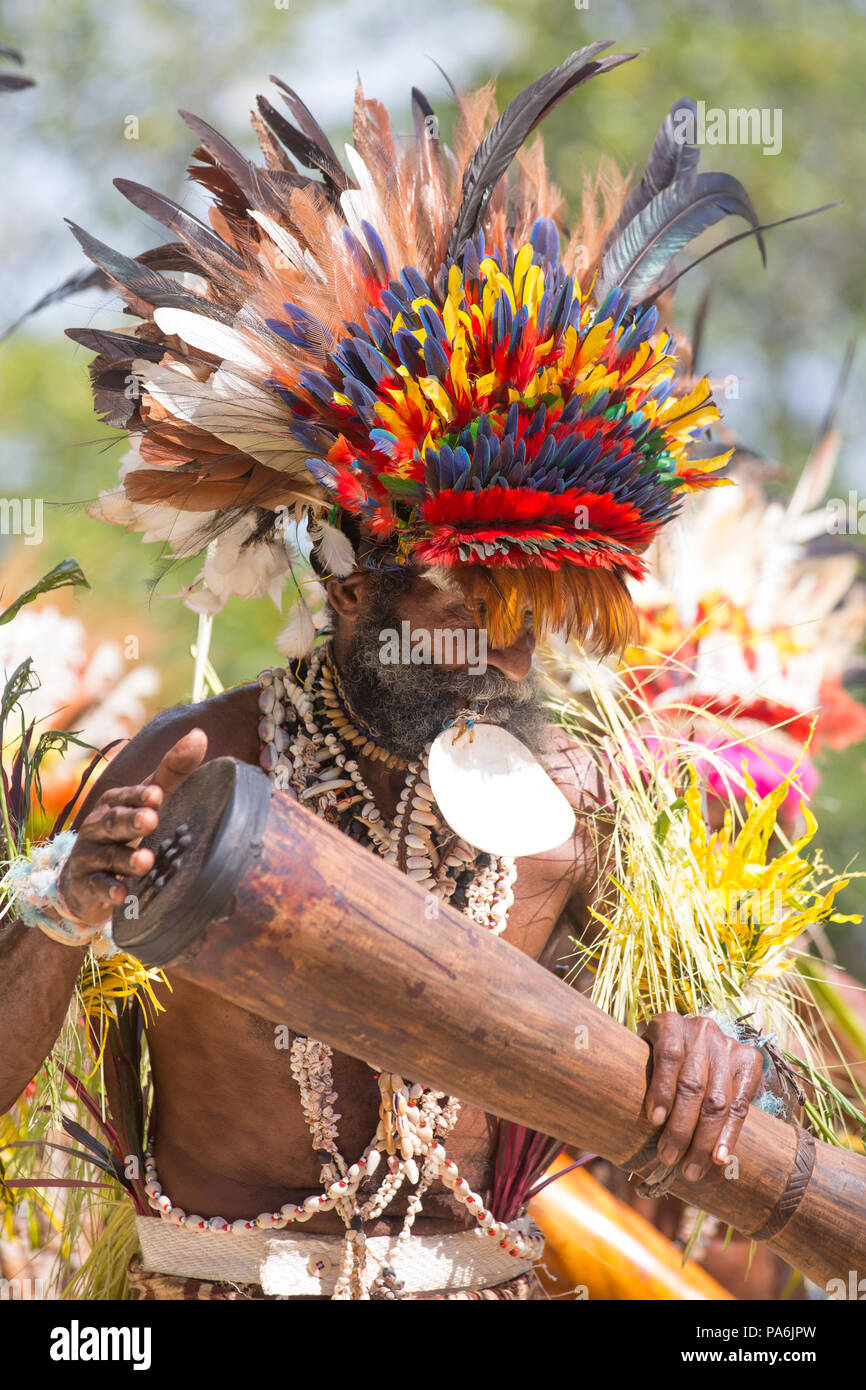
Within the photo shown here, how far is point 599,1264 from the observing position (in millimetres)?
2885

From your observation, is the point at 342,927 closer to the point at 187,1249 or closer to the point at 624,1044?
the point at 624,1044

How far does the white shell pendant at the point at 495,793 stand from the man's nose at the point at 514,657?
0.32ft

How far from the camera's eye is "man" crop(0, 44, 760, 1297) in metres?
1.82

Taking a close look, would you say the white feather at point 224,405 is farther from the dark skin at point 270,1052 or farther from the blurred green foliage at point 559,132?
the blurred green foliage at point 559,132

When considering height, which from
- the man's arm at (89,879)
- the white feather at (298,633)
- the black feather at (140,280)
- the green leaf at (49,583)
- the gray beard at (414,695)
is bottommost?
the man's arm at (89,879)

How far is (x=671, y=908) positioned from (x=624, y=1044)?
1.67 feet

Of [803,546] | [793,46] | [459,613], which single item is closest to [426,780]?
[459,613]

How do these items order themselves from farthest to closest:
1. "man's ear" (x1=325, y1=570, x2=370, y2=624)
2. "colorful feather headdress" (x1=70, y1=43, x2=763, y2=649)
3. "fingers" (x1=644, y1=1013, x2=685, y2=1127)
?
"man's ear" (x1=325, y1=570, x2=370, y2=624) < "colorful feather headdress" (x1=70, y1=43, x2=763, y2=649) < "fingers" (x1=644, y1=1013, x2=685, y2=1127)

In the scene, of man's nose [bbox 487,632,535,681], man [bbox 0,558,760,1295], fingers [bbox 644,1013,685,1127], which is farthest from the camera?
man's nose [bbox 487,632,535,681]

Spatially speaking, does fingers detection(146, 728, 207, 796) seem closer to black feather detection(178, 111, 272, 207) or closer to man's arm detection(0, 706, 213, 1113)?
man's arm detection(0, 706, 213, 1113)

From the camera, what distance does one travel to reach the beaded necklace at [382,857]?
2.05 meters

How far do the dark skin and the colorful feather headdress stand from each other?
18 centimetres

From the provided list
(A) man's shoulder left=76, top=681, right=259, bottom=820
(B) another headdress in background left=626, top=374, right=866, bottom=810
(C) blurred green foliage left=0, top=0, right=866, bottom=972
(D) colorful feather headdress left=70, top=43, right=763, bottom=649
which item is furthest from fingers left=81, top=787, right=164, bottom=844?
(C) blurred green foliage left=0, top=0, right=866, bottom=972

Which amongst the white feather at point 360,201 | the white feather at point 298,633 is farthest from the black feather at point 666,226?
the white feather at point 298,633
